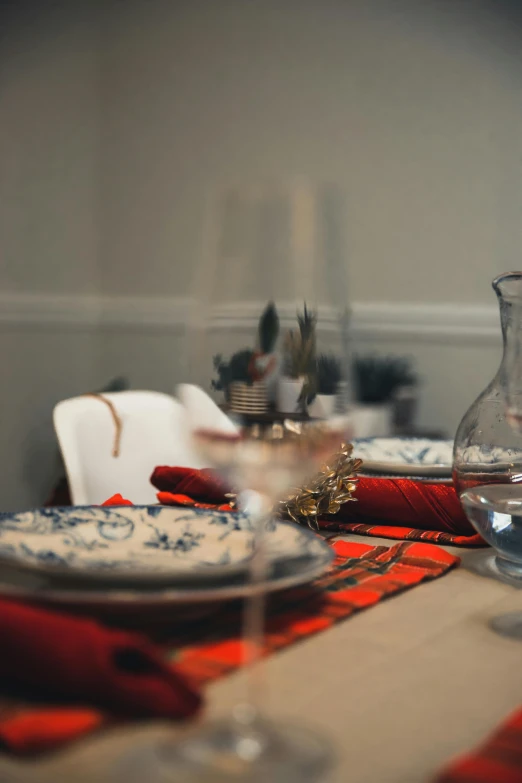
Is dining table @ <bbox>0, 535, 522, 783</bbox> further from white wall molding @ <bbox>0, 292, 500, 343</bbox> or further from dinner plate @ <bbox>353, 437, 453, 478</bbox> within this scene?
white wall molding @ <bbox>0, 292, 500, 343</bbox>

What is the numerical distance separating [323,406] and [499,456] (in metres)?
0.38

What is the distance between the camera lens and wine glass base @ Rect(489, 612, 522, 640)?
23.6 inches

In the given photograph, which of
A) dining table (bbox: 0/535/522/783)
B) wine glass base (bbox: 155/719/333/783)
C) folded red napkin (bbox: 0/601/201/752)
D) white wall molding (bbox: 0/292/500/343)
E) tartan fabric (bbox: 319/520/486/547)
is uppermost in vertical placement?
white wall molding (bbox: 0/292/500/343)

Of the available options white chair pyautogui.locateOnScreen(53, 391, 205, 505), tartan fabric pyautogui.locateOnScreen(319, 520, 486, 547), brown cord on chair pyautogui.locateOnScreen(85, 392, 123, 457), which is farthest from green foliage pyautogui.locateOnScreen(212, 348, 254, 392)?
brown cord on chair pyautogui.locateOnScreen(85, 392, 123, 457)

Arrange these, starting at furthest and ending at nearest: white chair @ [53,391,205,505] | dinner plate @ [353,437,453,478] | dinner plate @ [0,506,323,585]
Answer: white chair @ [53,391,205,505] < dinner plate @ [353,437,453,478] < dinner plate @ [0,506,323,585]

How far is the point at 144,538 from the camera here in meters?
0.72

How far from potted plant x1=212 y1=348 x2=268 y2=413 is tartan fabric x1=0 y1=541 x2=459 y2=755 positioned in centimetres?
15

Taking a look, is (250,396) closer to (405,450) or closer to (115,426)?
(405,450)

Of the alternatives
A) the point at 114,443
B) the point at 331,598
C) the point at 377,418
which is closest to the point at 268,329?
the point at 331,598

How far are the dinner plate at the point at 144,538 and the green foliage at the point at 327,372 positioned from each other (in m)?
0.20

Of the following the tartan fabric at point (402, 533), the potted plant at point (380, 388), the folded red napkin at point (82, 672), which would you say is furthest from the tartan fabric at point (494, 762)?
the potted plant at point (380, 388)

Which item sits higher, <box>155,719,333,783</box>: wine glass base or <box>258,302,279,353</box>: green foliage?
<box>258,302,279,353</box>: green foliage

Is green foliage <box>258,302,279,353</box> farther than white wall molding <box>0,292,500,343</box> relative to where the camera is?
No

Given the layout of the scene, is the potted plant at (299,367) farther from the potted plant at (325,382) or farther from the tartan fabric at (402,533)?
the tartan fabric at (402,533)
